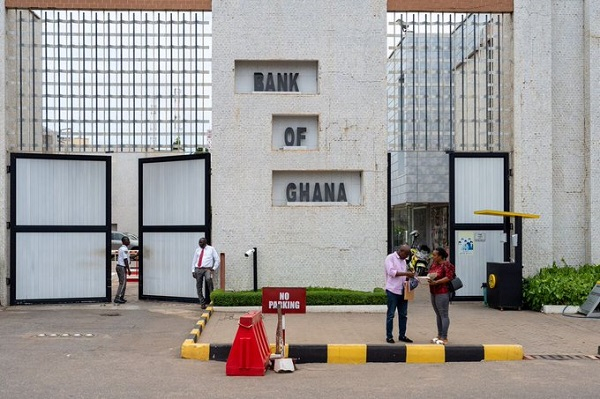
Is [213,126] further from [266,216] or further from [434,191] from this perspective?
[434,191]

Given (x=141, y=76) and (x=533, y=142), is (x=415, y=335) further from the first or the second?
(x=141, y=76)

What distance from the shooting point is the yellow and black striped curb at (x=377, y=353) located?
11109 mm

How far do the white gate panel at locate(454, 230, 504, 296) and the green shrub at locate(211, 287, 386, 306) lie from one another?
3.36m

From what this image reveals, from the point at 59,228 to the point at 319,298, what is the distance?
6790 millimetres

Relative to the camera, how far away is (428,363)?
11.1 meters

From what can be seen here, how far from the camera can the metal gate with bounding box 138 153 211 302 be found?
1839 cm

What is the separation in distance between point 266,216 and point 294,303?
6654mm

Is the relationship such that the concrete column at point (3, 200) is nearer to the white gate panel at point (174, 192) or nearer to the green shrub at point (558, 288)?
the white gate panel at point (174, 192)

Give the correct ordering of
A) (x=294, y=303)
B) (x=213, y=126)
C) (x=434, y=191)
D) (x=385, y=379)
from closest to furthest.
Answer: (x=385, y=379)
(x=294, y=303)
(x=213, y=126)
(x=434, y=191)

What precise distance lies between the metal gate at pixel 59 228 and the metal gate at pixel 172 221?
101 centimetres

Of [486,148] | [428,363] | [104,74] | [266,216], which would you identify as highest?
[104,74]

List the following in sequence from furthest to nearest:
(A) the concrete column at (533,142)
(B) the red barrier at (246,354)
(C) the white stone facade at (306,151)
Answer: (A) the concrete column at (533,142)
(C) the white stone facade at (306,151)
(B) the red barrier at (246,354)

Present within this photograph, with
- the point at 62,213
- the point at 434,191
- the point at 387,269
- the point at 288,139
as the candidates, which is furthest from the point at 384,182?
the point at 434,191

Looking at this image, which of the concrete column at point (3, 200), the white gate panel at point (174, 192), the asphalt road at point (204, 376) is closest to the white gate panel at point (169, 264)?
the white gate panel at point (174, 192)
